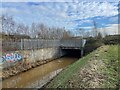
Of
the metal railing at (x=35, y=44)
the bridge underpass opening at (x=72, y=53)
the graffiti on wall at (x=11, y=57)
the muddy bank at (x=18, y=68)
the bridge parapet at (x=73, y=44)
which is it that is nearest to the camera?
the muddy bank at (x=18, y=68)

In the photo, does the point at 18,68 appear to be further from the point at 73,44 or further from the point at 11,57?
the point at 73,44

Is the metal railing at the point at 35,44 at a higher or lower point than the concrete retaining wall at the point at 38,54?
higher

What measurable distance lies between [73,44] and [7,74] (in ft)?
80.3

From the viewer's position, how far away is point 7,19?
4375cm

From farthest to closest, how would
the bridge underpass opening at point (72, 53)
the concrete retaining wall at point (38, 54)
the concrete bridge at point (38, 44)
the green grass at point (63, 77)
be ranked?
the bridge underpass opening at point (72, 53) → the concrete retaining wall at point (38, 54) → the concrete bridge at point (38, 44) → the green grass at point (63, 77)

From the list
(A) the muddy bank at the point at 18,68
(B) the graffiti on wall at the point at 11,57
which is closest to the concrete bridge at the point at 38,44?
(B) the graffiti on wall at the point at 11,57

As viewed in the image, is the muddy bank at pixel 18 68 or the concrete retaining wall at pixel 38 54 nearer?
the muddy bank at pixel 18 68

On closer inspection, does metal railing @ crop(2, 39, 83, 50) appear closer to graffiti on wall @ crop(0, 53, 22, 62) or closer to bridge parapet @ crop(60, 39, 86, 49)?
bridge parapet @ crop(60, 39, 86, 49)

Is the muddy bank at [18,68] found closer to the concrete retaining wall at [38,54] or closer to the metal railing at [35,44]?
Answer: the concrete retaining wall at [38,54]

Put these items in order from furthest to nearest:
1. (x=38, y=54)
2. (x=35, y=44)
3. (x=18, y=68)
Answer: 1. (x=35, y=44)
2. (x=38, y=54)
3. (x=18, y=68)

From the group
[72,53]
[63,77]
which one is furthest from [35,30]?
[63,77]

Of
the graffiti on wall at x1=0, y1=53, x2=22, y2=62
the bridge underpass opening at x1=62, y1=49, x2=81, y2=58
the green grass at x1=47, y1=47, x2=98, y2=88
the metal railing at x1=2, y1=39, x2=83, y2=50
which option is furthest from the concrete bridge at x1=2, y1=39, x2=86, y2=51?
the green grass at x1=47, y1=47, x2=98, y2=88

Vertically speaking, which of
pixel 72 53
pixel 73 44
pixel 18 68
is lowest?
pixel 72 53

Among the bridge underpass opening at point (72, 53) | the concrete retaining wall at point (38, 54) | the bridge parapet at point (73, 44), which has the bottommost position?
the bridge underpass opening at point (72, 53)
